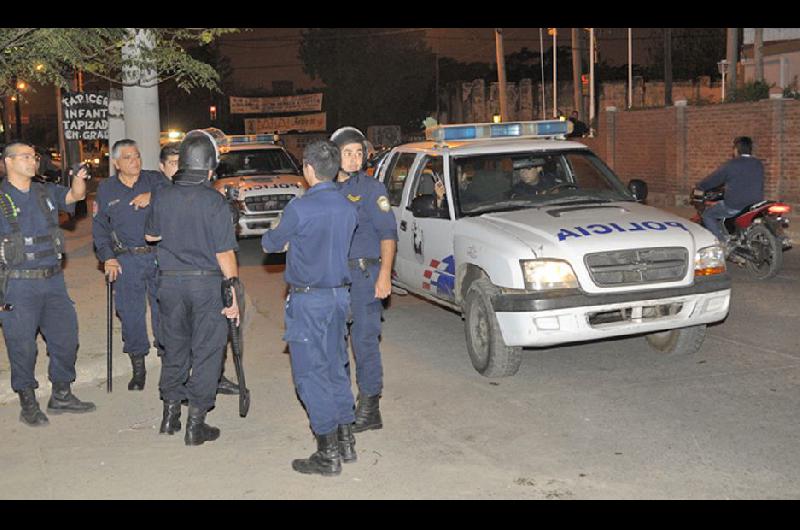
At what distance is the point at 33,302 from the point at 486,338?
3341mm

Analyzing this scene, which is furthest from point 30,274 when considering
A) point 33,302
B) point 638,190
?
point 638,190

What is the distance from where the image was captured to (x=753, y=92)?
21.3 m

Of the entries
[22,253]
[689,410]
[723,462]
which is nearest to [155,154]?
[22,253]

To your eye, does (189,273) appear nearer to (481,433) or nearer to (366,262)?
(366,262)

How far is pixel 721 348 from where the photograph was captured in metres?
8.34

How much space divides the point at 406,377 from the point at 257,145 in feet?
34.9

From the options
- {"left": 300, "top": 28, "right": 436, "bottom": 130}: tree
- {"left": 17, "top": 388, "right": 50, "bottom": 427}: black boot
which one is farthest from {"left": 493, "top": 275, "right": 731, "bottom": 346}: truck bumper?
{"left": 300, "top": 28, "right": 436, "bottom": 130}: tree

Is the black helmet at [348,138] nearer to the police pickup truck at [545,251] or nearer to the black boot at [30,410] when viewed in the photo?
the police pickup truck at [545,251]

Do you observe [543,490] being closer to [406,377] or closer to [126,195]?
[406,377]

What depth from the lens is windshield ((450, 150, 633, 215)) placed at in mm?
8430

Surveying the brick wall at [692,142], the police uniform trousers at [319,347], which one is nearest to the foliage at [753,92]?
the brick wall at [692,142]

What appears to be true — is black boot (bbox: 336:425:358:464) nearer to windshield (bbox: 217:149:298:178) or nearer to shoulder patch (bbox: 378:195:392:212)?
shoulder patch (bbox: 378:195:392:212)

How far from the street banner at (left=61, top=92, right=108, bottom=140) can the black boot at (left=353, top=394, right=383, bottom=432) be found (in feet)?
24.3

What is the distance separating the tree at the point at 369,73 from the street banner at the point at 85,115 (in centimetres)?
4954
